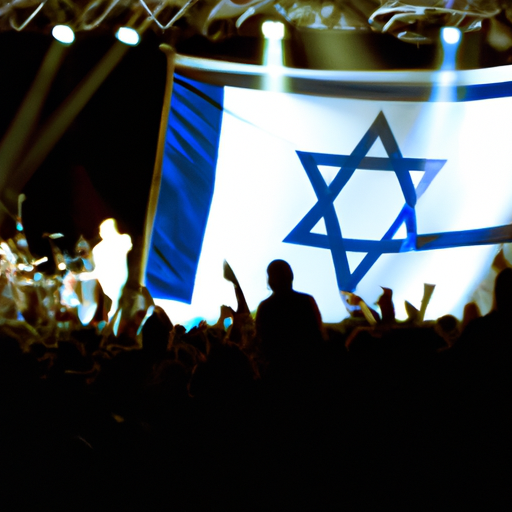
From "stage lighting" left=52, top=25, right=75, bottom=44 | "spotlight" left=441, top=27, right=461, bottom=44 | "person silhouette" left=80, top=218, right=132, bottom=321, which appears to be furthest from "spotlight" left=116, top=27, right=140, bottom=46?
"spotlight" left=441, top=27, right=461, bottom=44

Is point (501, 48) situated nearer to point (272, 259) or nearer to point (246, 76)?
point (246, 76)

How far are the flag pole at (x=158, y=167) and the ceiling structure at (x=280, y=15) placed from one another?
126 millimetres

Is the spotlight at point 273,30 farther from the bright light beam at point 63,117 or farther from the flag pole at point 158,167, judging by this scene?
the bright light beam at point 63,117

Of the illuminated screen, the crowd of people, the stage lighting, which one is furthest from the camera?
the stage lighting

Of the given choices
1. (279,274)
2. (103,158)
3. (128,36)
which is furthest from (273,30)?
(279,274)

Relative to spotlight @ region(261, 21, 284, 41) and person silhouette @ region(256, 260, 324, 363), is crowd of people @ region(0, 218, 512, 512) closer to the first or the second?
person silhouette @ region(256, 260, 324, 363)

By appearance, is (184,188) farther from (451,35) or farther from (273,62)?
(451,35)

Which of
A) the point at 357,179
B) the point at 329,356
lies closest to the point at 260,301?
the point at 329,356

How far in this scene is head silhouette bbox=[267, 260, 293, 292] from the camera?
2051 mm

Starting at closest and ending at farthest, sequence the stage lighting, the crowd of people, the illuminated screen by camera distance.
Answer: the crowd of people < the illuminated screen < the stage lighting

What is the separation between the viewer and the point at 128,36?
211 cm

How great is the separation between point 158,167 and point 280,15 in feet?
2.79

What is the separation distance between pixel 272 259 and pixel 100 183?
855 mm

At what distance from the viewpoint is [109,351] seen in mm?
2072
